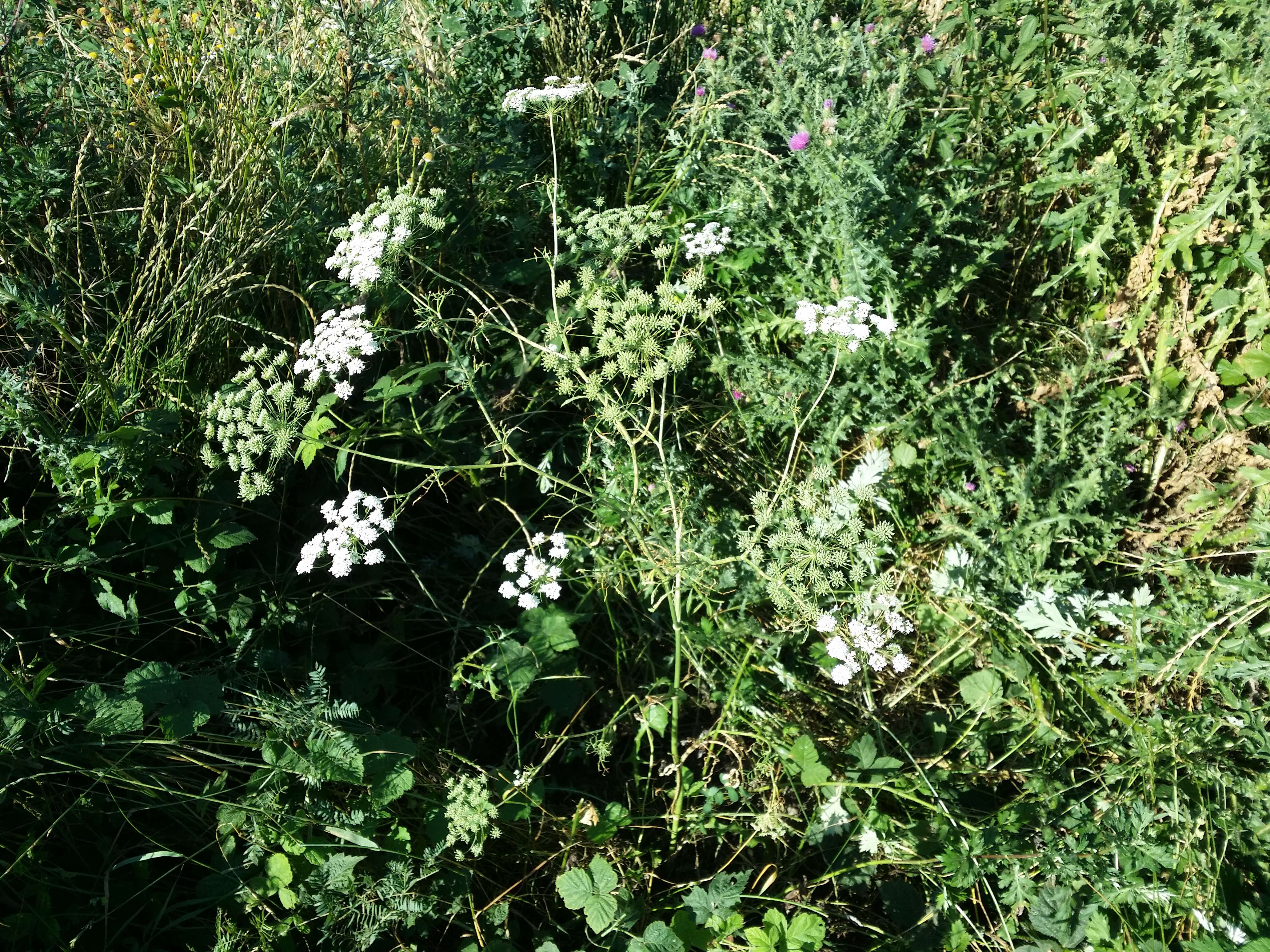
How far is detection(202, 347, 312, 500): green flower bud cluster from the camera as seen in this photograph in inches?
83.8

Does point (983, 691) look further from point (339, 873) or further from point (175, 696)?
point (175, 696)

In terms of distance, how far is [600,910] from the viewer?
1.86 m

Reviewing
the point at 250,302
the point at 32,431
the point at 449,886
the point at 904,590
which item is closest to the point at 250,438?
the point at 32,431

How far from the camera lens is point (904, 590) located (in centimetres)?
258

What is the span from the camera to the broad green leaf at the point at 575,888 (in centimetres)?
189

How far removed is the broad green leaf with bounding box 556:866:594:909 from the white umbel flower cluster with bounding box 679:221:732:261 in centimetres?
177

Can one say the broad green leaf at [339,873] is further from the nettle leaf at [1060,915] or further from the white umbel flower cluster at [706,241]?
the white umbel flower cluster at [706,241]

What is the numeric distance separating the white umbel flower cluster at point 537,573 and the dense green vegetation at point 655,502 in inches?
1.0

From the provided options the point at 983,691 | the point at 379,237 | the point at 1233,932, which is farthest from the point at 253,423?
the point at 1233,932

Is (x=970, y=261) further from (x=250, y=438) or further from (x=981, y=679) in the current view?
(x=250, y=438)

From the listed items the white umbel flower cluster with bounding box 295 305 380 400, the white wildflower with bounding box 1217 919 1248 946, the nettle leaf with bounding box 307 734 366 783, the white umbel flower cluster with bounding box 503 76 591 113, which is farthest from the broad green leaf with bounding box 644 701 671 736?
the white umbel flower cluster with bounding box 503 76 591 113

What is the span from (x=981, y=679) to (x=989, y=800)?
30 cm

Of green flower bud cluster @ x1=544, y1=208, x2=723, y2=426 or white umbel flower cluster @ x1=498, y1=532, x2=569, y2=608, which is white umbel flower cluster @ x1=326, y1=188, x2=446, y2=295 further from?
white umbel flower cluster @ x1=498, y1=532, x2=569, y2=608

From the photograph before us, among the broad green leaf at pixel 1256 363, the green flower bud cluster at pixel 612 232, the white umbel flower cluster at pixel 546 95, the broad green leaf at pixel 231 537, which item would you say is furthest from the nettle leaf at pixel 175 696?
the broad green leaf at pixel 1256 363
